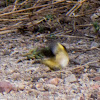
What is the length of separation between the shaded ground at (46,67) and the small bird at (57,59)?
45 millimetres

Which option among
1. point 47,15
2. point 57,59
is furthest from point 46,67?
point 47,15

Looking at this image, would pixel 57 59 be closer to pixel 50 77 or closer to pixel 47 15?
pixel 50 77

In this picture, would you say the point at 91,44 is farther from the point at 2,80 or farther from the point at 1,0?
the point at 1,0

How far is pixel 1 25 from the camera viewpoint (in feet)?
9.02

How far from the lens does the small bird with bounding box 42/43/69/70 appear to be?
1728 mm

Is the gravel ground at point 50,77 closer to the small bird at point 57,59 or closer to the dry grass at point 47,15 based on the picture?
the small bird at point 57,59

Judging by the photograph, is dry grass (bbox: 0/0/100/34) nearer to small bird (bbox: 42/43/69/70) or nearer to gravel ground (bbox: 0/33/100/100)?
gravel ground (bbox: 0/33/100/100)

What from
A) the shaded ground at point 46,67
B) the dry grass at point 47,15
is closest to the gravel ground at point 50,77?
the shaded ground at point 46,67

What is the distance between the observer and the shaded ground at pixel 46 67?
144 centimetres

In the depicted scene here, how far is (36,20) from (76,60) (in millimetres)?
1088

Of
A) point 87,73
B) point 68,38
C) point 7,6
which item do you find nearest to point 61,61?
point 87,73

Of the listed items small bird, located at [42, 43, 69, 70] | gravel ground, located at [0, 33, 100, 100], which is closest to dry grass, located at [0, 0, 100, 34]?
gravel ground, located at [0, 33, 100, 100]

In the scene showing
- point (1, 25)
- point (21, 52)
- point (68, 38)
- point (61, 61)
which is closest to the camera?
point (61, 61)

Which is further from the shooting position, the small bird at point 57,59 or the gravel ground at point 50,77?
the small bird at point 57,59
